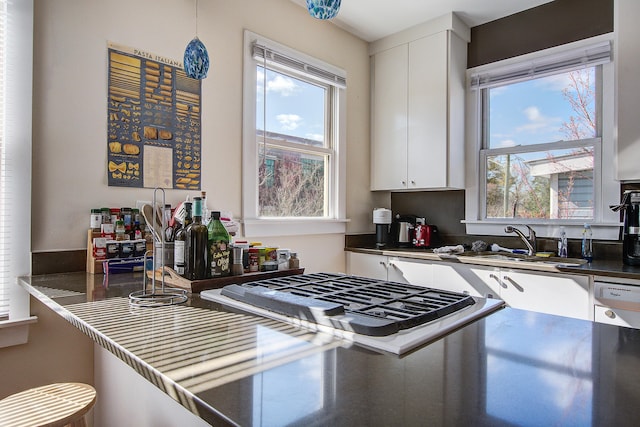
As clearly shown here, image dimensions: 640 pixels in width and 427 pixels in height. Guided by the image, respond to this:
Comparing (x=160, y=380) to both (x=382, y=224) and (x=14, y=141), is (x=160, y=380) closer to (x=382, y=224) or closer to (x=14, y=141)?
(x=14, y=141)

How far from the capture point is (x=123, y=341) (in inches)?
31.9

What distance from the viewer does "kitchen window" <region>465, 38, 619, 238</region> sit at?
8.70 ft

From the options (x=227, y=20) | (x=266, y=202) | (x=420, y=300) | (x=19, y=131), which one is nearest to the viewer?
(x=420, y=300)

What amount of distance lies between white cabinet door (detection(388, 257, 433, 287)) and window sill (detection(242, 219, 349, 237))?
0.54 meters

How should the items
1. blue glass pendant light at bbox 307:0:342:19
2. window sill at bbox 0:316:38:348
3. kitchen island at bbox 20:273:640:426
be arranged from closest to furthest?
1. kitchen island at bbox 20:273:640:426
2. blue glass pendant light at bbox 307:0:342:19
3. window sill at bbox 0:316:38:348

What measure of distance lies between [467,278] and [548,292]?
19.0 inches

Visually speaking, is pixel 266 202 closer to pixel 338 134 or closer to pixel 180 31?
pixel 338 134

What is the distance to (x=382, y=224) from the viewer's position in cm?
340

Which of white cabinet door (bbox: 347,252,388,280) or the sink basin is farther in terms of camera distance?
white cabinet door (bbox: 347,252,388,280)

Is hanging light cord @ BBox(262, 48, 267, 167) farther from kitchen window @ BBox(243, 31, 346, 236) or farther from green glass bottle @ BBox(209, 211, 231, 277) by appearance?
green glass bottle @ BBox(209, 211, 231, 277)

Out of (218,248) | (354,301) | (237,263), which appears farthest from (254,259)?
(354,301)

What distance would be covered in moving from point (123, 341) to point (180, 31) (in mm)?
2003

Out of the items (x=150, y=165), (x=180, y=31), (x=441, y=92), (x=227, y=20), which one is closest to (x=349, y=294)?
(x=150, y=165)

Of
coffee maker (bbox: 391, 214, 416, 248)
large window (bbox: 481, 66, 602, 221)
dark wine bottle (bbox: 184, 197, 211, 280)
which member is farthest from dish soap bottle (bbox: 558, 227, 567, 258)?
dark wine bottle (bbox: 184, 197, 211, 280)
